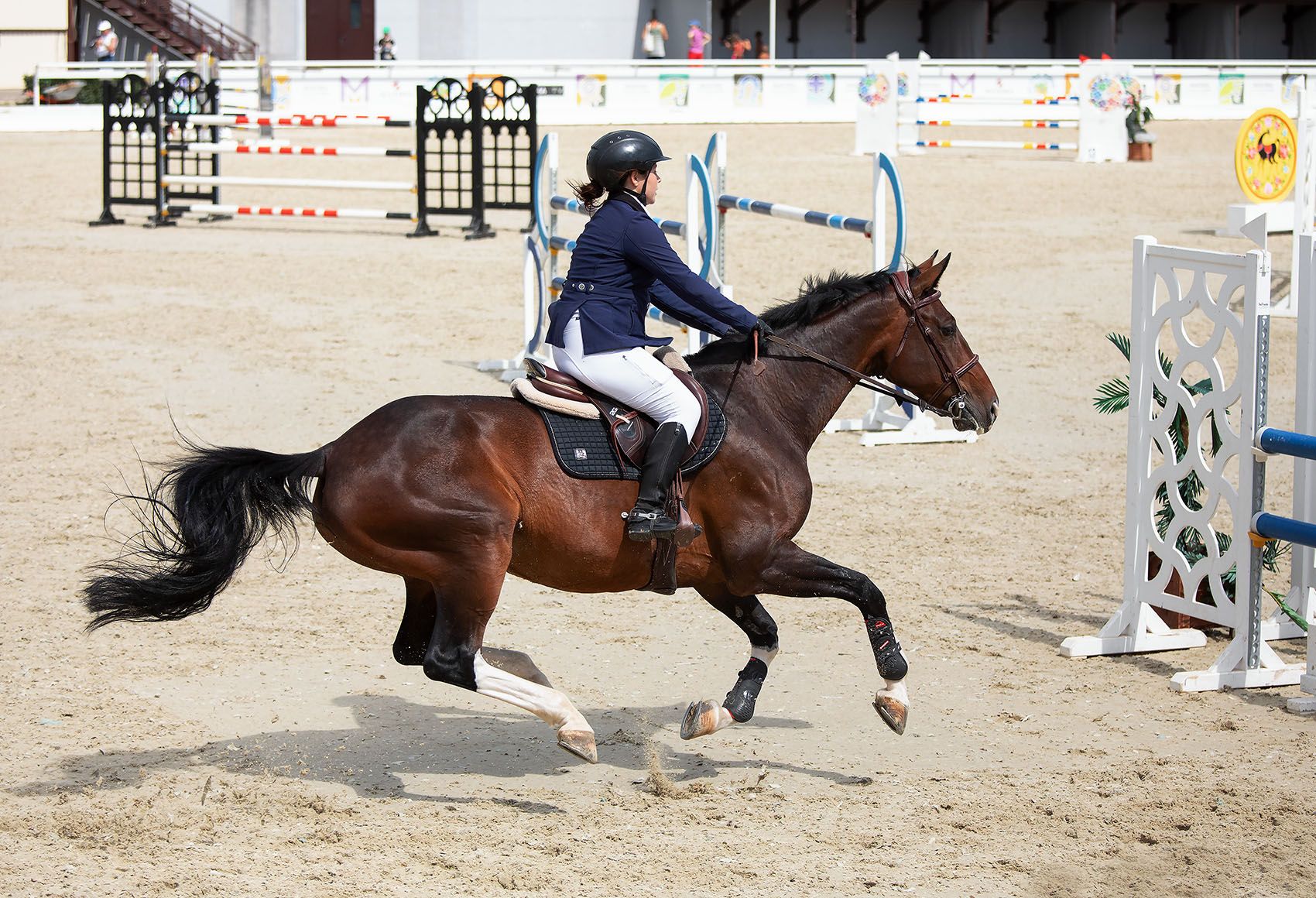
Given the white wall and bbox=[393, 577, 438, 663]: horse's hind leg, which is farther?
the white wall

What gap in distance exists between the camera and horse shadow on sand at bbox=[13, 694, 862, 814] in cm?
498

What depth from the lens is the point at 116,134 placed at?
2869cm

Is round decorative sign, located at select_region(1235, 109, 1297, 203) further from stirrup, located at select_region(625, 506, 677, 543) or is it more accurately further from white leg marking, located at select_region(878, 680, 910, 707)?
stirrup, located at select_region(625, 506, 677, 543)

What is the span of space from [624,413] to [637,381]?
0.13 metres

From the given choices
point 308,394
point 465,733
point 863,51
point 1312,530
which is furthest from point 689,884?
point 863,51

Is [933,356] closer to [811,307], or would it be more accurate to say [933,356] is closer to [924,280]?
[924,280]

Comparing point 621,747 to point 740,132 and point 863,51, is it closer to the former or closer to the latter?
point 740,132

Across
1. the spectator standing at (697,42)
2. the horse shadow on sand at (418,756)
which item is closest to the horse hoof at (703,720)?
the horse shadow on sand at (418,756)

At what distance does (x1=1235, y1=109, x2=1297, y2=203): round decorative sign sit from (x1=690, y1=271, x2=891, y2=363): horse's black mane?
10.8 m

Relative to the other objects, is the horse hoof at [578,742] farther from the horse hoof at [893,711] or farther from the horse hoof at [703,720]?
the horse hoof at [893,711]

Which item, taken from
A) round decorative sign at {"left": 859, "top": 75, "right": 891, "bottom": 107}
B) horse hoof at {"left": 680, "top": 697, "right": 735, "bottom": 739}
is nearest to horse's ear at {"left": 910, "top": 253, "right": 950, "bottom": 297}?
horse hoof at {"left": 680, "top": 697, "right": 735, "bottom": 739}

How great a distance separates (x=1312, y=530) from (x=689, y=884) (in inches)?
113

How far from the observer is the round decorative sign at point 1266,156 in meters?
14.8

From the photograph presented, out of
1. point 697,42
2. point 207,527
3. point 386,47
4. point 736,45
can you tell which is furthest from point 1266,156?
point 386,47
